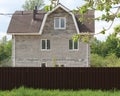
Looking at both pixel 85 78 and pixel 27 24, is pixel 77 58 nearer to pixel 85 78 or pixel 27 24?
pixel 27 24

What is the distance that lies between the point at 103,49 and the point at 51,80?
163ft

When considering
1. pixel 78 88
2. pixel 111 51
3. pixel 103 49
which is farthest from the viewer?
pixel 103 49

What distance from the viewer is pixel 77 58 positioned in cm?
4441

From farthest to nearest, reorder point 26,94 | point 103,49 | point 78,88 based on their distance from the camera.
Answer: point 103,49 → point 78,88 → point 26,94

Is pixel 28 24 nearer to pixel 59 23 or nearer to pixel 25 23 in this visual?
pixel 25 23

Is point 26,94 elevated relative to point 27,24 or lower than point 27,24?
lower

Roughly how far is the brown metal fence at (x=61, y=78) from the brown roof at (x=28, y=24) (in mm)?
22509

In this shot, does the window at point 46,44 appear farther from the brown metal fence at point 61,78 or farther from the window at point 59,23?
the brown metal fence at point 61,78

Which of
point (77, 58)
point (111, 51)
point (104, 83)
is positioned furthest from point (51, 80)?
point (111, 51)

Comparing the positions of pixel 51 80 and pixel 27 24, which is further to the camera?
pixel 27 24

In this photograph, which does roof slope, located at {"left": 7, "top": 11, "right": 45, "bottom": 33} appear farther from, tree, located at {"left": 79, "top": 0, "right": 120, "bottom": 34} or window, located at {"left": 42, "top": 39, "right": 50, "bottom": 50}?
Answer: tree, located at {"left": 79, "top": 0, "right": 120, "bottom": 34}

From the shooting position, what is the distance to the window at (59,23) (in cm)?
4416

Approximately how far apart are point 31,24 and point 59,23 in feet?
10.7

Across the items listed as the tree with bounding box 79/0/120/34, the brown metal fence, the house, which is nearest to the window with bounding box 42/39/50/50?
the house
